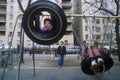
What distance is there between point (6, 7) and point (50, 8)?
66641 mm

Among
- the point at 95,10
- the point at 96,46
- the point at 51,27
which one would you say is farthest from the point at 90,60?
the point at 95,10

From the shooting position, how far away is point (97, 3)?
25.3m

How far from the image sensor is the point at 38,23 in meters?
8.31

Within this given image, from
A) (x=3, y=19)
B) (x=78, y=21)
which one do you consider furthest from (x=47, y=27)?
(x=3, y=19)

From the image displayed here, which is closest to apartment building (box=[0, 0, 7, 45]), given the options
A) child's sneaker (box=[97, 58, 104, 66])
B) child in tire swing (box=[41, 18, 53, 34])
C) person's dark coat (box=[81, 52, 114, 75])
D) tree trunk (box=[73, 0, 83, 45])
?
tree trunk (box=[73, 0, 83, 45])

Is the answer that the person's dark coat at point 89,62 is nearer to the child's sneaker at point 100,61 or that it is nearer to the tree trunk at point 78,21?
the child's sneaker at point 100,61

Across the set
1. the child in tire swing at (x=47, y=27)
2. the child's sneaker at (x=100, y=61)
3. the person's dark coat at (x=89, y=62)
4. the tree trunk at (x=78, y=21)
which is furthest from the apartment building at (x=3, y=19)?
the child's sneaker at (x=100, y=61)

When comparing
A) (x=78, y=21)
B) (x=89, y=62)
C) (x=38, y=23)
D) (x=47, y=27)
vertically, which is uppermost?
(x=78, y=21)

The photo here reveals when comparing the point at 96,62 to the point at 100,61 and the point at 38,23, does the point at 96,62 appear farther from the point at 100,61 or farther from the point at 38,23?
the point at 38,23

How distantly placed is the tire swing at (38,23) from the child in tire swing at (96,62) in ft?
3.04

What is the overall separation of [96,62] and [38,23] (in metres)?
1.93

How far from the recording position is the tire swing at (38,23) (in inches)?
314

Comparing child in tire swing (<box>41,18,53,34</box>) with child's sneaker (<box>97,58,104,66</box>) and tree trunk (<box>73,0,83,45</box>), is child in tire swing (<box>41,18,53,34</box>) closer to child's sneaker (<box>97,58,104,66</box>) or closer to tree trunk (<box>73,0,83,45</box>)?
child's sneaker (<box>97,58,104,66</box>)

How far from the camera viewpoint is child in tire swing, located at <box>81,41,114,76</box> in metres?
7.53
